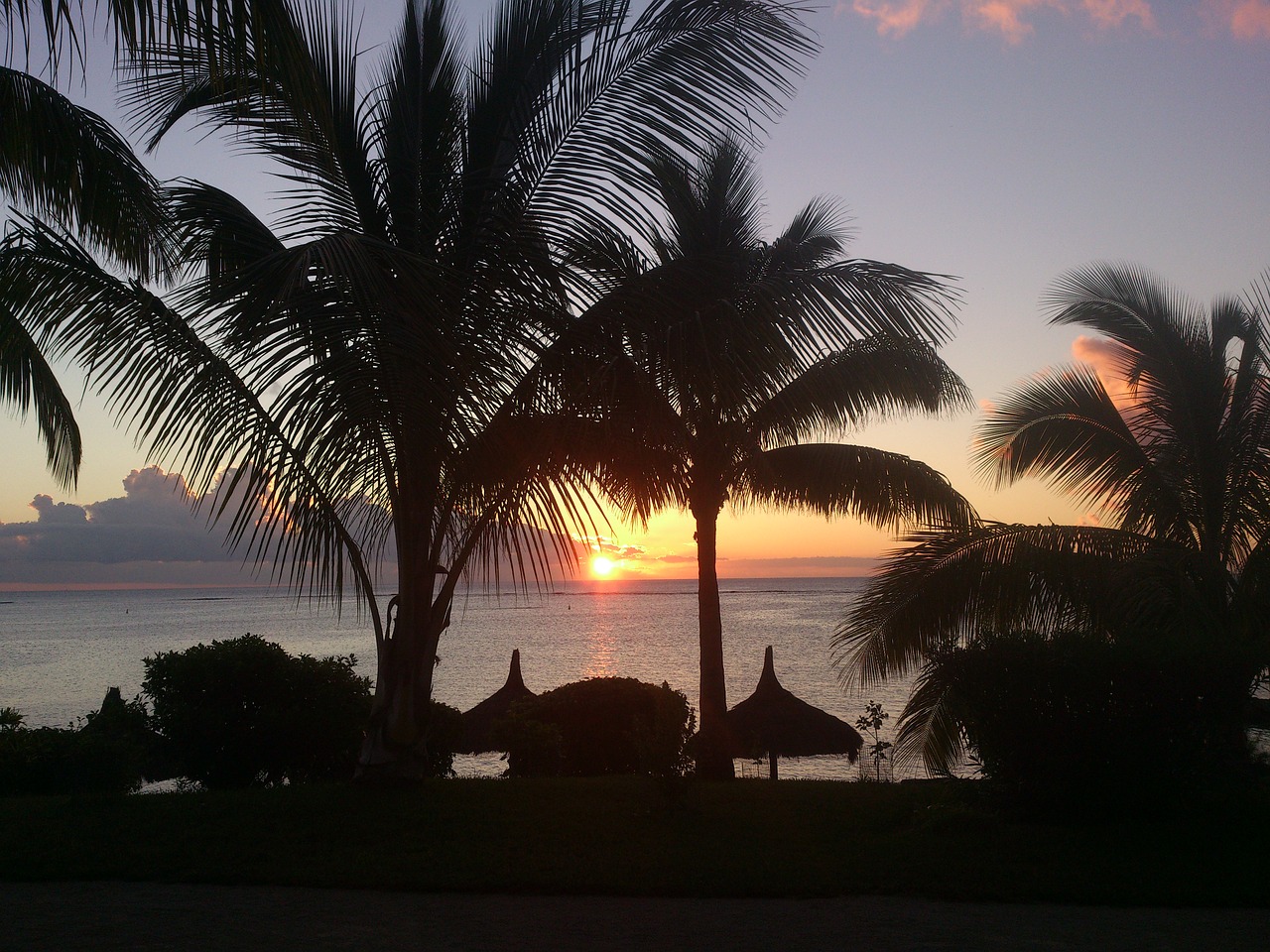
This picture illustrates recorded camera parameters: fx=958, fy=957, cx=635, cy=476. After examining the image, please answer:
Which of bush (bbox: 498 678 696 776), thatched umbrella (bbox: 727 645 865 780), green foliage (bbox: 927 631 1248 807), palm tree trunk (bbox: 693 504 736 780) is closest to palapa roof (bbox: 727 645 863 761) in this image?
thatched umbrella (bbox: 727 645 865 780)

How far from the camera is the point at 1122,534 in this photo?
9109 mm

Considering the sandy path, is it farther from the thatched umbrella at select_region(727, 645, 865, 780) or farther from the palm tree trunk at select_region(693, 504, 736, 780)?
the thatched umbrella at select_region(727, 645, 865, 780)

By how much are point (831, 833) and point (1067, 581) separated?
142 inches

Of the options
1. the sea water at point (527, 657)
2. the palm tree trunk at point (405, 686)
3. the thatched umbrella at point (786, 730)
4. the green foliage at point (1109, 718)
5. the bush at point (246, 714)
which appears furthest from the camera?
the sea water at point (527, 657)

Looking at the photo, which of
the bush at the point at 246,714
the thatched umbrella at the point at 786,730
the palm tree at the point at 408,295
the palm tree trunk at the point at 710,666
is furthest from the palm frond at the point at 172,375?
the thatched umbrella at the point at 786,730

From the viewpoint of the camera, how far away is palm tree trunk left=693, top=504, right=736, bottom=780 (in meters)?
12.5

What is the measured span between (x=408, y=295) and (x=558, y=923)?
3807 millimetres

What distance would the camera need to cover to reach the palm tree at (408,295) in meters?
5.97

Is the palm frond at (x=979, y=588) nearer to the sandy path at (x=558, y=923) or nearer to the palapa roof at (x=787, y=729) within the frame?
the sandy path at (x=558, y=923)

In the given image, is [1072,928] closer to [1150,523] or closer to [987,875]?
[987,875]

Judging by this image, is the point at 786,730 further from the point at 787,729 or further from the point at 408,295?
the point at 408,295

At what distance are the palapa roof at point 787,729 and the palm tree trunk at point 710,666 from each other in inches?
94.5

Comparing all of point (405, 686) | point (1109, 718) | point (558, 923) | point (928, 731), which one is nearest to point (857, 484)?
point (928, 731)

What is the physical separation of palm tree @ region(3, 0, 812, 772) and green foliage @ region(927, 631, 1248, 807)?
3.58 m
